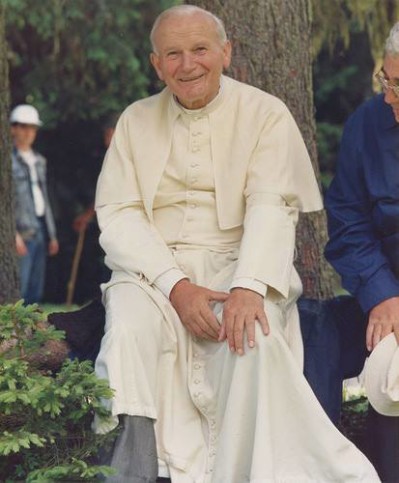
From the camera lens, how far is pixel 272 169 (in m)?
5.95

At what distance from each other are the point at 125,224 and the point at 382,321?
1.11 metres

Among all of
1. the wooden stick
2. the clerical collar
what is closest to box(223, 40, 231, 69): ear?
the clerical collar

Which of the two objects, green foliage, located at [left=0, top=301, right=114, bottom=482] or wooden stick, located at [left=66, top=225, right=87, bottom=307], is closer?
green foliage, located at [left=0, top=301, right=114, bottom=482]

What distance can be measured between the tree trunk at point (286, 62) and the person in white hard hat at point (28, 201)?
769 cm

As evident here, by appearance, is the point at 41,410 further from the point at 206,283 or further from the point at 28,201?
the point at 28,201

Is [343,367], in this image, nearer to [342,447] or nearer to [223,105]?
[342,447]

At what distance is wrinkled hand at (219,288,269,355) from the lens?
550cm

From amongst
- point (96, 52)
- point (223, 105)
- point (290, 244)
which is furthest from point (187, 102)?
point (96, 52)

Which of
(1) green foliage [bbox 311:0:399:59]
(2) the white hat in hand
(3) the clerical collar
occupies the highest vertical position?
(1) green foliage [bbox 311:0:399:59]

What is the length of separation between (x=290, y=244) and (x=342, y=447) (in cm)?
88

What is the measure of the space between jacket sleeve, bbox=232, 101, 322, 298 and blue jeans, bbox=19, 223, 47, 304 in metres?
9.19

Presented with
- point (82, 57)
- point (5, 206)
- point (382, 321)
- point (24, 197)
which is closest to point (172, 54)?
point (382, 321)

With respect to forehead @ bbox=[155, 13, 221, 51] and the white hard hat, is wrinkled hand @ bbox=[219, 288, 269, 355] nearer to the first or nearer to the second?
forehead @ bbox=[155, 13, 221, 51]

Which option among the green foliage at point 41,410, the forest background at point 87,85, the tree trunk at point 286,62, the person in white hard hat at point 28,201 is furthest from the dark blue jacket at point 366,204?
the forest background at point 87,85
